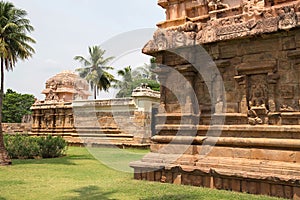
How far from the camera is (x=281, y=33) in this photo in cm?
600

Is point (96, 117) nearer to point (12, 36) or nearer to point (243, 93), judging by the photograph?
point (12, 36)

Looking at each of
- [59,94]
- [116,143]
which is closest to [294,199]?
[116,143]

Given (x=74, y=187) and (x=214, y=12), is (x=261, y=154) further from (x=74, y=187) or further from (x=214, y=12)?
(x=74, y=187)

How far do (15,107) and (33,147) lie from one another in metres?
33.5

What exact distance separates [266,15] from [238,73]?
129cm

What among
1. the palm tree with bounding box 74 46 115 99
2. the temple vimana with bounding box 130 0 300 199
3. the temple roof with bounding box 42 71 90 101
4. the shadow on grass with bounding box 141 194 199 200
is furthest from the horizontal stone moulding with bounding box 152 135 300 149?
the palm tree with bounding box 74 46 115 99

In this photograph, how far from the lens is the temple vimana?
590cm

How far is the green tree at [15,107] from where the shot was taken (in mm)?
42906

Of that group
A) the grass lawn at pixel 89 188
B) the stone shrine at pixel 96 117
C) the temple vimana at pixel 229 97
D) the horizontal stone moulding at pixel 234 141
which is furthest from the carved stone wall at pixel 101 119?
the horizontal stone moulding at pixel 234 141

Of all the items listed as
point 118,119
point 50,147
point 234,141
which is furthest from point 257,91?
point 118,119

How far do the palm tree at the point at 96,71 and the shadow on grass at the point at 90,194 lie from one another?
3156cm

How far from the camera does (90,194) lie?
19.9 ft

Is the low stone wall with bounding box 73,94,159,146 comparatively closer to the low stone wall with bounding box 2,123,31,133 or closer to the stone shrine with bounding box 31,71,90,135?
the stone shrine with bounding box 31,71,90,135

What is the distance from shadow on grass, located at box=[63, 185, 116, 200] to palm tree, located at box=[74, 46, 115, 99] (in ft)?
104
